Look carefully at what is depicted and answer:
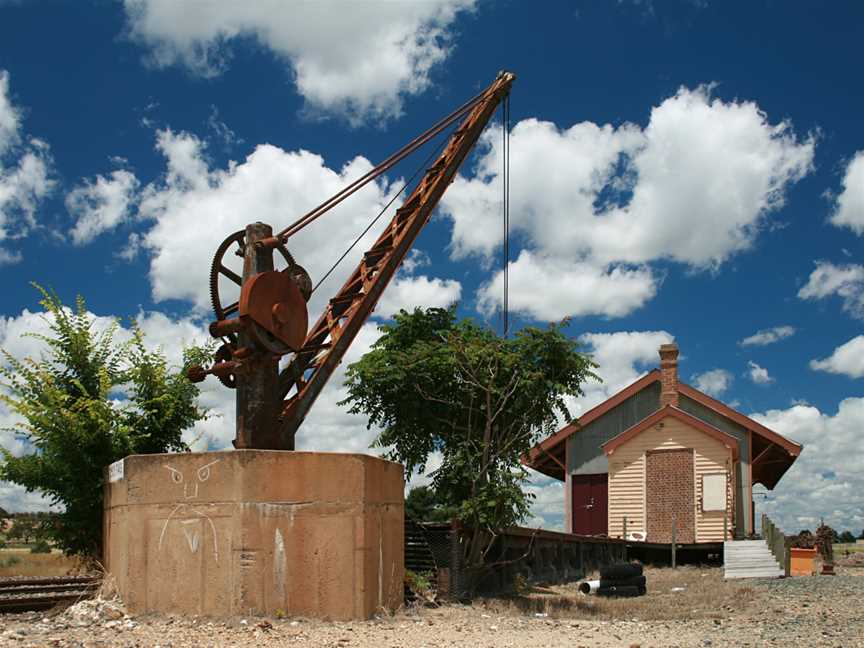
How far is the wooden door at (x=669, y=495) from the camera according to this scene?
27.7 meters

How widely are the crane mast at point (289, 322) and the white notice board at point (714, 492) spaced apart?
14144 millimetres

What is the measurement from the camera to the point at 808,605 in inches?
586

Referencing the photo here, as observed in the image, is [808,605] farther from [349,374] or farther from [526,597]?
[349,374]

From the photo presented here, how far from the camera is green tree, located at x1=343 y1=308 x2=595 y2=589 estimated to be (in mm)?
Result: 16688

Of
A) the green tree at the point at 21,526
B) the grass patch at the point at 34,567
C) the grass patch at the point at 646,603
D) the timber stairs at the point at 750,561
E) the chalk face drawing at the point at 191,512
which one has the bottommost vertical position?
the grass patch at the point at 34,567

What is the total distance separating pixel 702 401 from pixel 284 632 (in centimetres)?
2238

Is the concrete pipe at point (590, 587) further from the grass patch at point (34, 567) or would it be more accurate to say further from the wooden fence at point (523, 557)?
the grass patch at point (34, 567)

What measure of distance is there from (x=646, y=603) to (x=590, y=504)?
534 inches

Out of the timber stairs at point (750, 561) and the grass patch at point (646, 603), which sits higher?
the grass patch at point (646, 603)

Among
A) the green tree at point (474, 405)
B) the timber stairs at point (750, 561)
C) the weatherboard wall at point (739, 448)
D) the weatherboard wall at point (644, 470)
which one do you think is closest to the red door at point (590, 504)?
the weatherboard wall at point (644, 470)

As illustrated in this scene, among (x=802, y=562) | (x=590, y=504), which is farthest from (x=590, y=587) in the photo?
(x=590, y=504)

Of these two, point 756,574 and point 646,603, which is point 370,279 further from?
point 756,574

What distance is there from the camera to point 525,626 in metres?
12.4

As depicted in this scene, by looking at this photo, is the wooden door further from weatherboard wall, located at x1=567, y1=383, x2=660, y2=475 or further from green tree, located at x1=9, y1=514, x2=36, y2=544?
green tree, located at x1=9, y1=514, x2=36, y2=544
